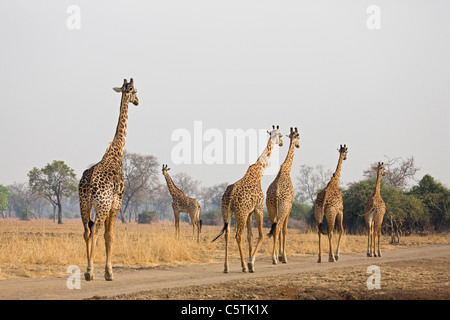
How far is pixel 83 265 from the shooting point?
12.0 m

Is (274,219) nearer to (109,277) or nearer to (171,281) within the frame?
(171,281)

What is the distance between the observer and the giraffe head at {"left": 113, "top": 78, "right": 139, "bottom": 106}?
11031mm

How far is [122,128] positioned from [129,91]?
2.79 feet

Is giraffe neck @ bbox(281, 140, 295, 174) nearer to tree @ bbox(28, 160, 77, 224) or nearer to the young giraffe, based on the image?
the young giraffe

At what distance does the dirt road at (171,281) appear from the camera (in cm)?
800

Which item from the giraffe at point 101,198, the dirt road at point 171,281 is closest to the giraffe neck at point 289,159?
the dirt road at point 171,281

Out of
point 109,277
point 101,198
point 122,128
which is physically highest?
point 122,128

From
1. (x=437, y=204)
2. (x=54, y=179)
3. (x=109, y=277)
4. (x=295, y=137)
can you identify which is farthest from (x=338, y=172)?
(x=54, y=179)

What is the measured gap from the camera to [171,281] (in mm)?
9750

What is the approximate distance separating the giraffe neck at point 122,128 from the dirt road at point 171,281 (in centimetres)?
256

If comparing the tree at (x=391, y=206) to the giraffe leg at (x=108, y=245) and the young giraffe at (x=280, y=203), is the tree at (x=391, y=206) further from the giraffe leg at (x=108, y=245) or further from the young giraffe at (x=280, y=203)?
the giraffe leg at (x=108, y=245)
